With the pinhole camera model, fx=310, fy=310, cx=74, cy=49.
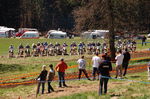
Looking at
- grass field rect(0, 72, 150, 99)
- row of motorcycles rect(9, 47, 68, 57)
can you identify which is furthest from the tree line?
grass field rect(0, 72, 150, 99)

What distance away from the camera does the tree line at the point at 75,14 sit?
3030 centimetres

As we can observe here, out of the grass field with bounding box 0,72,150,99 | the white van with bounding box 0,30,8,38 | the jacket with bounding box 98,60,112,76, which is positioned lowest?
the grass field with bounding box 0,72,150,99

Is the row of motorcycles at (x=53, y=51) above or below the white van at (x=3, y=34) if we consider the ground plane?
below

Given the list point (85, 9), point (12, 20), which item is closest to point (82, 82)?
point (85, 9)

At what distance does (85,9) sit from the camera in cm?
3181

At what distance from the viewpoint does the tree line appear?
99.4 feet

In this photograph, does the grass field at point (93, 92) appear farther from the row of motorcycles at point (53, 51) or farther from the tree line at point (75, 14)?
the row of motorcycles at point (53, 51)

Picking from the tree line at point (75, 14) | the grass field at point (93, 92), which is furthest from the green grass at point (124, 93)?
the tree line at point (75, 14)

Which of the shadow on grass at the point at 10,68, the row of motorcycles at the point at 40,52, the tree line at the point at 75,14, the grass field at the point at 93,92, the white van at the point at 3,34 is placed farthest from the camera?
the white van at the point at 3,34

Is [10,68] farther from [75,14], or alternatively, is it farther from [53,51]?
[75,14]

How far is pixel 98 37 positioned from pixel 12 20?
3773 cm

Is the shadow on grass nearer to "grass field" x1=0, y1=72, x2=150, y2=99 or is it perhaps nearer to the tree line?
the tree line

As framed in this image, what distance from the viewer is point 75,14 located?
36.3 metres

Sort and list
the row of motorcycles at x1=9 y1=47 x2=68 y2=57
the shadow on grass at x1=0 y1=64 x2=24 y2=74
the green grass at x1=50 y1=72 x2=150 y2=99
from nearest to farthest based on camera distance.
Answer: the green grass at x1=50 y1=72 x2=150 y2=99 < the shadow on grass at x1=0 y1=64 x2=24 y2=74 < the row of motorcycles at x1=9 y1=47 x2=68 y2=57
